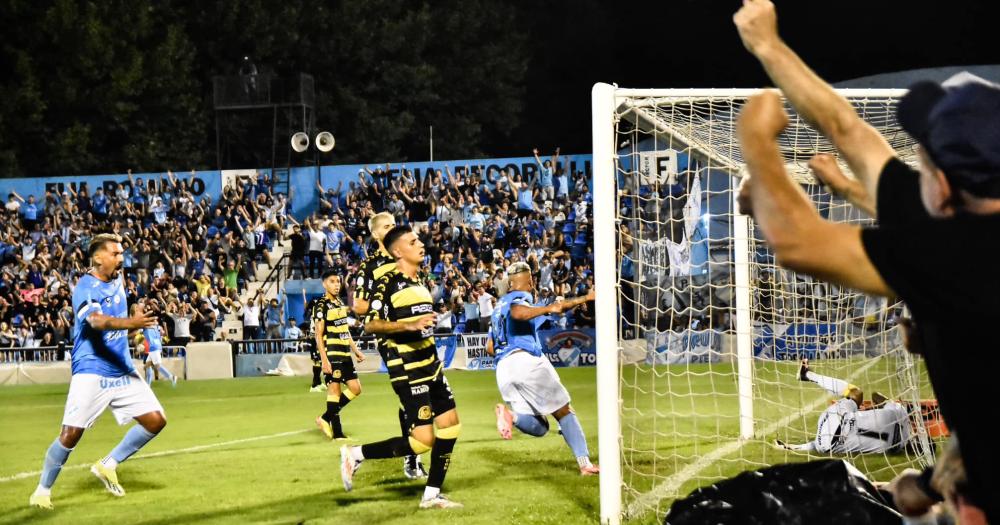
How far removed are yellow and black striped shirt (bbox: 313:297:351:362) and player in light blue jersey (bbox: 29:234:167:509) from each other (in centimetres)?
451

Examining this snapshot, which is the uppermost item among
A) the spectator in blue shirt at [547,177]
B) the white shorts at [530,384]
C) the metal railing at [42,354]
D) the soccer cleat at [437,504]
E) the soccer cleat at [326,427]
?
the spectator in blue shirt at [547,177]

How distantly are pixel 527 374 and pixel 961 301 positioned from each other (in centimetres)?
831

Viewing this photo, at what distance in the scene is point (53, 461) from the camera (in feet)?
30.3

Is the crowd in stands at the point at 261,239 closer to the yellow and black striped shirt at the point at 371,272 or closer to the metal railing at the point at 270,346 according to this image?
the metal railing at the point at 270,346

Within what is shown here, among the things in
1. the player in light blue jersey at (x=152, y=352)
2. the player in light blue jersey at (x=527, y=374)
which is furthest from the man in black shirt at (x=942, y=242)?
the player in light blue jersey at (x=152, y=352)

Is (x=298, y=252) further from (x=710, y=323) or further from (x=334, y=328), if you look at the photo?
(x=710, y=323)

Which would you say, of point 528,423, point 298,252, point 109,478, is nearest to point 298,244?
point 298,252

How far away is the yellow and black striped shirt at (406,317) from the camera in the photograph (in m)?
8.42

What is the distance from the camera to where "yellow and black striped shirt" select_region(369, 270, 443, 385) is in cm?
842

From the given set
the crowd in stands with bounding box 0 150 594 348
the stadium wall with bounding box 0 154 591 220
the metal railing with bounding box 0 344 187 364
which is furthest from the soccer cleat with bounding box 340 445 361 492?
the stadium wall with bounding box 0 154 591 220

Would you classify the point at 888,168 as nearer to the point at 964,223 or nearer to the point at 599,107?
the point at 964,223

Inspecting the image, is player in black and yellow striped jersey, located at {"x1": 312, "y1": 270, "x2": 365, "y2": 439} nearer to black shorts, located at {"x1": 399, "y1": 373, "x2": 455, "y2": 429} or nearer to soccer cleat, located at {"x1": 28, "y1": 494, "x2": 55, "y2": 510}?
soccer cleat, located at {"x1": 28, "y1": 494, "x2": 55, "y2": 510}

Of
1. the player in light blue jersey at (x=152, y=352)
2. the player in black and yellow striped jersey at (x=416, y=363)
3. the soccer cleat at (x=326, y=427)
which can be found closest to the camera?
the player in black and yellow striped jersey at (x=416, y=363)

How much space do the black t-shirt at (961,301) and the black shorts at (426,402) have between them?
6.43 m
